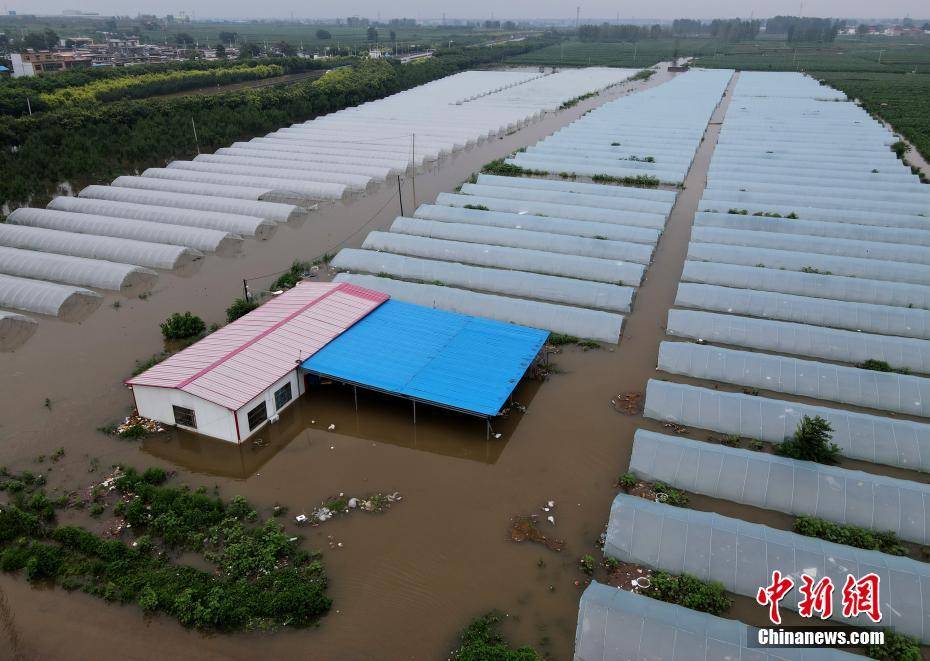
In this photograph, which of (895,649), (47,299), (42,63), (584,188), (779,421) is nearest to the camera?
(895,649)

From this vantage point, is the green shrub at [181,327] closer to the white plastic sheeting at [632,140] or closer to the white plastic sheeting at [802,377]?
the white plastic sheeting at [802,377]

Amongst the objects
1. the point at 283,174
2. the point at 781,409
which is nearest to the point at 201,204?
the point at 283,174

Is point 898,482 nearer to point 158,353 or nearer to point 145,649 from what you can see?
point 145,649

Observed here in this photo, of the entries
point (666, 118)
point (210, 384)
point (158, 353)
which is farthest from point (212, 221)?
point (666, 118)

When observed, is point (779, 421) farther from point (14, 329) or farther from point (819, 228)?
point (14, 329)

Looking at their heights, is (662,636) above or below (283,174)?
below

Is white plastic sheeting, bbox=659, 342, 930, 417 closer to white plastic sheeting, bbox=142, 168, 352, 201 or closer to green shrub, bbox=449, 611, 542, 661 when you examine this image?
green shrub, bbox=449, 611, 542, 661

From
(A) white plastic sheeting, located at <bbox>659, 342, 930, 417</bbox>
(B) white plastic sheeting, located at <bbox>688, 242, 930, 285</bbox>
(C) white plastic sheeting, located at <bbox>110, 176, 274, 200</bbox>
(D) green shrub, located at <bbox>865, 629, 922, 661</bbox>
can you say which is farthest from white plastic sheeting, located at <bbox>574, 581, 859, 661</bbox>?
(C) white plastic sheeting, located at <bbox>110, 176, 274, 200</bbox>
